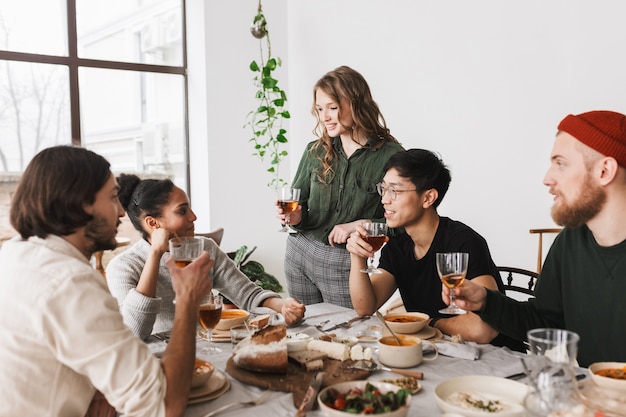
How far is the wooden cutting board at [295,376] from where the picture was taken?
1414mm

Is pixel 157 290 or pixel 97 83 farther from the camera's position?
pixel 97 83

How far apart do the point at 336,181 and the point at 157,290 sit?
118 centimetres

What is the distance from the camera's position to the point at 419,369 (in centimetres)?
154

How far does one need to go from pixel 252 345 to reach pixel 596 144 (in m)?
1.12

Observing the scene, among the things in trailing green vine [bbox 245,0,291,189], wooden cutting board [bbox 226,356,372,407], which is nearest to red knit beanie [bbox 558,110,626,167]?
wooden cutting board [bbox 226,356,372,407]

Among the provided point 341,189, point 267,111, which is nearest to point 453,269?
point 341,189

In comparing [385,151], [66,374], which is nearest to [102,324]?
[66,374]

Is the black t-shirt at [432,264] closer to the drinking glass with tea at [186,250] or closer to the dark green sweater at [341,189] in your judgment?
the dark green sweater at [341,189]

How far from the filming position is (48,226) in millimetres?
1336

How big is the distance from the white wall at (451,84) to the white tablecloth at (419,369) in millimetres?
2100

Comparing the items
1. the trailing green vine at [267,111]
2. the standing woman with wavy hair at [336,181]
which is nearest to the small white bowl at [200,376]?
the standing woman with wavy hair at [336,181]

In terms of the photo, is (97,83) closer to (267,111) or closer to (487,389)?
(267,111)

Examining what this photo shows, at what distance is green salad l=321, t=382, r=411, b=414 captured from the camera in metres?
1.15

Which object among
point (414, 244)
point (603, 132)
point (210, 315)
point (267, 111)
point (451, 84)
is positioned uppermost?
point (451, 84)
